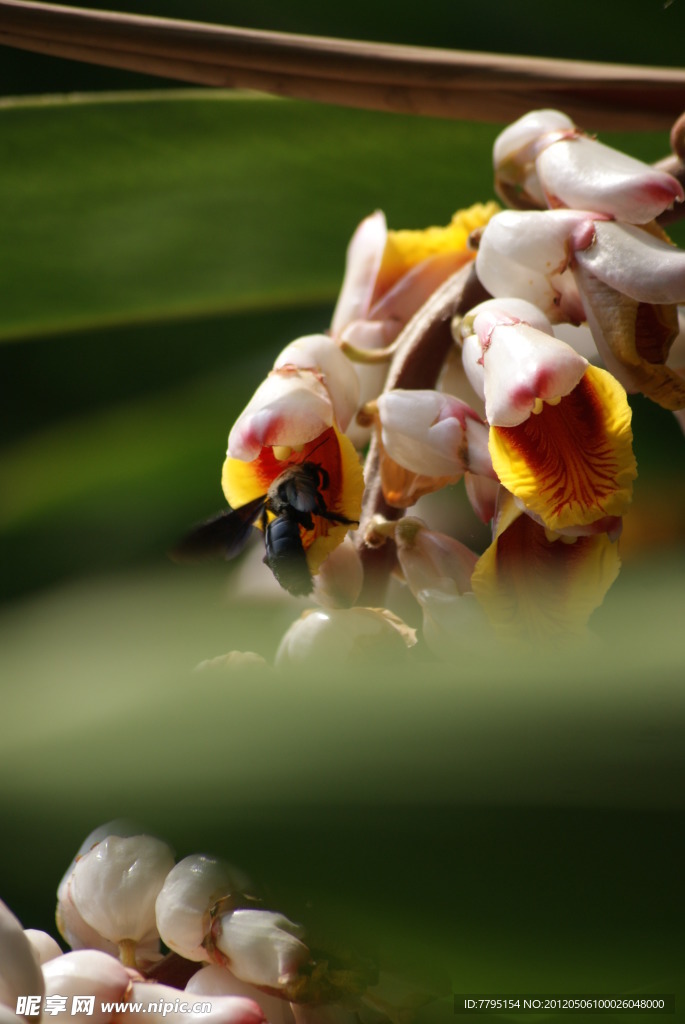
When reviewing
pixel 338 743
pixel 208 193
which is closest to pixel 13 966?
pixel 338 743

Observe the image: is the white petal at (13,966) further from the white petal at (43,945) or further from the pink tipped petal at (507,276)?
the pink tipped petal at (507,276)

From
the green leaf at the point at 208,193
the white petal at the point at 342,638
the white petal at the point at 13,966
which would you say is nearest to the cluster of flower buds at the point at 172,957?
the white petal at the point at 13,966

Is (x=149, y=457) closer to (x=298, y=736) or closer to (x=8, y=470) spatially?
(x=8, y=470)

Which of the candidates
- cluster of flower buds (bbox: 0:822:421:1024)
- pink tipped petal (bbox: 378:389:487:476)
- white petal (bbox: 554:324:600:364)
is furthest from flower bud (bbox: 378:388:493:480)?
cluster of flower buds (bbox: 0:822:421:1024)

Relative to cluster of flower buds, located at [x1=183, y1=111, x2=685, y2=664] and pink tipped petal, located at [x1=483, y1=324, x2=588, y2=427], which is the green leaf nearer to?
cluster of flower buds, located at [x1=183, y1=111, x2=685, y2=664]

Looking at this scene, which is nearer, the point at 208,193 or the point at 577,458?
the point at 577,458

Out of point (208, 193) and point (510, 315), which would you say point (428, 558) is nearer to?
point (510, 315)
